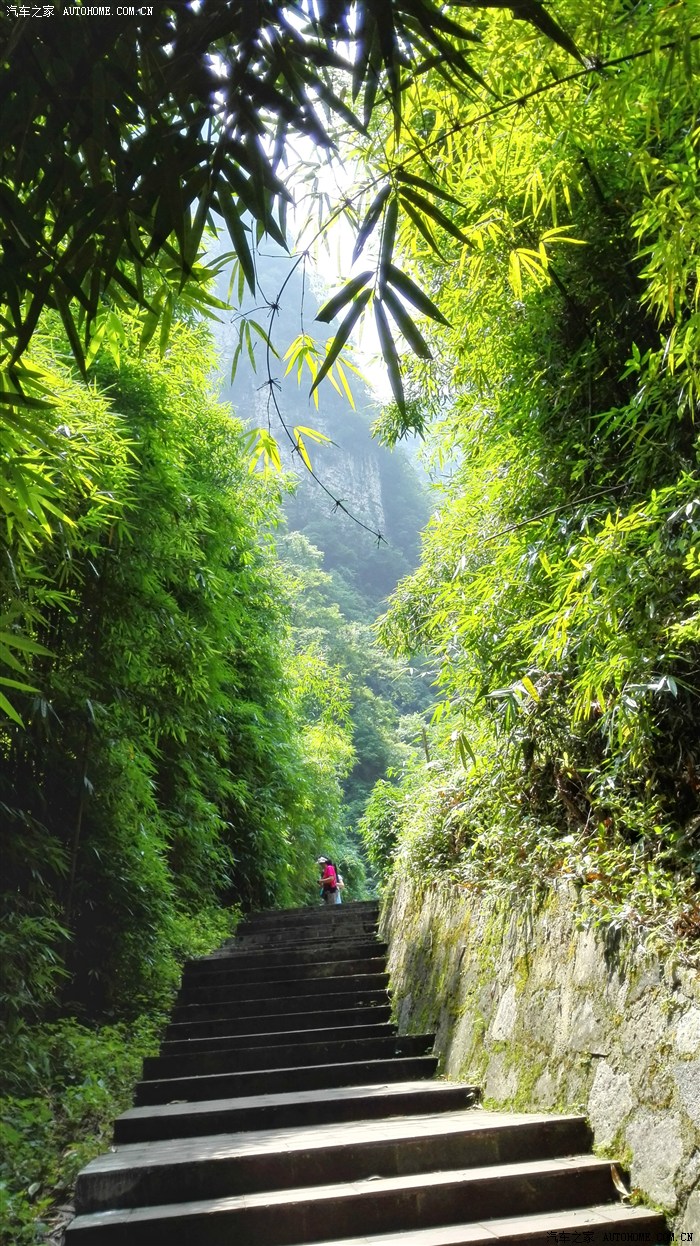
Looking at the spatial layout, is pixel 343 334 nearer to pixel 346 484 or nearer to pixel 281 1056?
pixel 281 1056

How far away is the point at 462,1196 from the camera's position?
2814 millimetres

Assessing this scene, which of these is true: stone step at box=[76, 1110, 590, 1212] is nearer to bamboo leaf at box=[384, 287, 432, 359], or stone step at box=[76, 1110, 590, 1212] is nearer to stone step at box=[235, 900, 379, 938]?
bamboo leaf at box=[384, 287, 432, 359]

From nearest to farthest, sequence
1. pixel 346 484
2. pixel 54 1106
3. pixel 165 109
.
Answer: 1. pixel 165 109
2. pixel 54 1106
3. pixel 346 484

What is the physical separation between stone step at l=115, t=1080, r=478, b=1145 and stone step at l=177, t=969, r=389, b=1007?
1.95 m

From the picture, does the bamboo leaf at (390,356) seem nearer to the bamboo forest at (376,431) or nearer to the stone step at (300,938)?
the bamboo forest at (376,431)

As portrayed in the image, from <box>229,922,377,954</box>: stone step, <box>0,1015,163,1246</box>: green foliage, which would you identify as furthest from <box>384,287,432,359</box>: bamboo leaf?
<box>229,922,377,954</box>: stone step

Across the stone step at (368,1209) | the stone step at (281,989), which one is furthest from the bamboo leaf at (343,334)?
the stone step at (281,989)

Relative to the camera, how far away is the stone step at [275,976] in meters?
Answer: 5.90

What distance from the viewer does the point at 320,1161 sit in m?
3.05

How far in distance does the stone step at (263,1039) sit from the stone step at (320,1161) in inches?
71.3

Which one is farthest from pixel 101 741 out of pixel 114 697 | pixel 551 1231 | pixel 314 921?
pixel 314 921

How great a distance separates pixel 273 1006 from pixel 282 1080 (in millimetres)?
1270

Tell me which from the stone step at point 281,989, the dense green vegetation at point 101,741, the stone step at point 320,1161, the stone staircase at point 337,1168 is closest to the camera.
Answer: the stone staircase at point 337,1168

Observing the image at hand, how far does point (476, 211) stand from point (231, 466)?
569 centimetres
